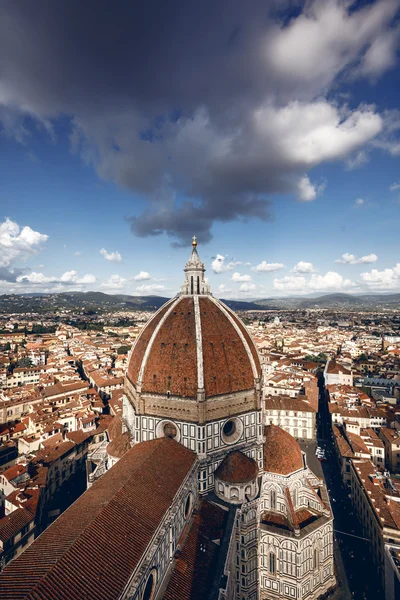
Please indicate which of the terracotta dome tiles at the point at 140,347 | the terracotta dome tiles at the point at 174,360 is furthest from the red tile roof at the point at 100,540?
the terracotta dome tiles at the point at 140,347

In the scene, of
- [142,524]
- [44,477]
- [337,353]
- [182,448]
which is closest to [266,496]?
[182,448]

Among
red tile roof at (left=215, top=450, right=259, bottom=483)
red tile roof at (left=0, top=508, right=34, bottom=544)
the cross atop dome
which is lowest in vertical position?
red tile roof at (left=0, top=508, right=34, bottom=544)

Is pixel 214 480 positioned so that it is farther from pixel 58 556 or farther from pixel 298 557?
pixel 58 556

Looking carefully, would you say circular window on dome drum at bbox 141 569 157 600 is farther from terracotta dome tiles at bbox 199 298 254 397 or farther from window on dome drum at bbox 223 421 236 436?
window on dome drum at bbox 223 421 236 436

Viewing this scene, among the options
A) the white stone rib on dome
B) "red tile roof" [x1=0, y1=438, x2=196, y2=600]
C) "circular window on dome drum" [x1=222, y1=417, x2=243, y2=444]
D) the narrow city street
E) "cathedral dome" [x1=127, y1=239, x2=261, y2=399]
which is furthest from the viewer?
the narrow city street

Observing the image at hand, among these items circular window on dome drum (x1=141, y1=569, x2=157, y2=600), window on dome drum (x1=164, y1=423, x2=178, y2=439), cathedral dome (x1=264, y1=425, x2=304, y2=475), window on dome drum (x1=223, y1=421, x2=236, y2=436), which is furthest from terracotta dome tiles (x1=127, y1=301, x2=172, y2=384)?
circular window on dome drum (x1=141, y1=569, x2=157, y2=600)

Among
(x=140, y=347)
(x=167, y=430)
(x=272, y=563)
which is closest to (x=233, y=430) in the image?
(x=167, y=430)
